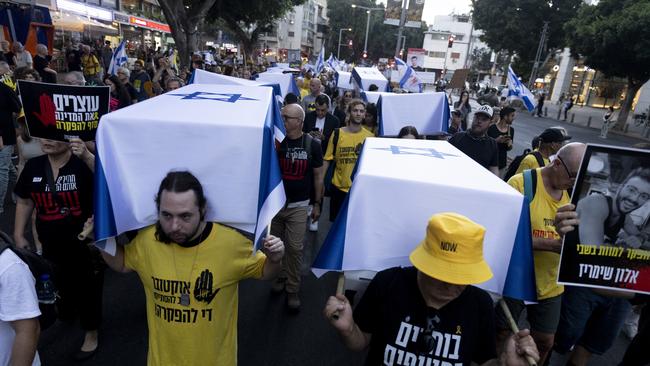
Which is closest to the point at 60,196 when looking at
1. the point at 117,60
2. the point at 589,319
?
the point at 589,319

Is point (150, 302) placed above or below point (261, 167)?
below

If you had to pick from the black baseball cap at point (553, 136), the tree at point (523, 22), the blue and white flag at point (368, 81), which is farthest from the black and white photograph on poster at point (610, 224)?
the tree at point (523, 22)

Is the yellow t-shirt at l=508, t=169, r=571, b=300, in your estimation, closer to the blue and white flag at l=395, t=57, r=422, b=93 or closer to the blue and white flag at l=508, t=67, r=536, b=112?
the blue and white flag at l=508, t=67, r=536, b=112

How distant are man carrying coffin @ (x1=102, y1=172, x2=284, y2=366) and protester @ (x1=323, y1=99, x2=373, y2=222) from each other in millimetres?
2980

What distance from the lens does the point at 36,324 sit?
1854 mm

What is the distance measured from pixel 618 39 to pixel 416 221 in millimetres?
26081

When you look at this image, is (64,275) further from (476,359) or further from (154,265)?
(476,359)

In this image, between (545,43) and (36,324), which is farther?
(545,43)

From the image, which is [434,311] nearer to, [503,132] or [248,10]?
[503,132]

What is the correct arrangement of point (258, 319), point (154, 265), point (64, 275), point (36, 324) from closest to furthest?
1. point (36, 324)
2. point (154, 265)
3. point (64, 275)
4. point (258, 319)

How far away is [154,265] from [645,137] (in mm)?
27750

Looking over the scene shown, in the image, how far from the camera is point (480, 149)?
16.4 feet

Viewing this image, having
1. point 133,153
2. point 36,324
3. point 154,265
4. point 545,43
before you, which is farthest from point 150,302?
point 545,43

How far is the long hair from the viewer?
6.51ft
